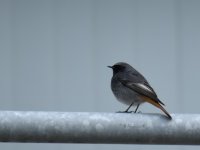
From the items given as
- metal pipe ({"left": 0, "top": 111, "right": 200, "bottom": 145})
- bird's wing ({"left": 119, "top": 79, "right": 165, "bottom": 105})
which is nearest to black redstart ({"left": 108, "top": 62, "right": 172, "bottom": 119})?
bird's wing ({"left": 119, "top": 79, "right": 165, "bottom": 105})

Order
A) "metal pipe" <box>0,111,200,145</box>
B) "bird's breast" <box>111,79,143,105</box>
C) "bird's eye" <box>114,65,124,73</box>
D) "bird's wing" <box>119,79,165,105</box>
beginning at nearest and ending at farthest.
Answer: "metal pipe" <box>0,111,200,145</box> < "bird's wing" <box>119,79,165,105</box> < "bird's breast" <box>111,79,143,105</box> < "bird's eye" <box>114,65,124,73</box>

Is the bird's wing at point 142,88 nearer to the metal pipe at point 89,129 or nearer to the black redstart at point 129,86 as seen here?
the black redstart at point 129,86

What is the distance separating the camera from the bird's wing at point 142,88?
3846mm

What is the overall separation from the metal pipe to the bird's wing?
1.79m

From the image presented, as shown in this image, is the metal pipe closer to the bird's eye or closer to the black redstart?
the black redstart

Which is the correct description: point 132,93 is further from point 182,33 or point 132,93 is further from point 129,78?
point 182,33

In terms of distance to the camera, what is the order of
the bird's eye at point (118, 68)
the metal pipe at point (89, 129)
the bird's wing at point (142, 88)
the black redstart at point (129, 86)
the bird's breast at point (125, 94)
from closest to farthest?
the metal pipe at point (89, 129) → the bird's wing at point (142, 88) → the black redstart at point (129, 86) → the bird's breast at point (125, 94) → the bird's eye at point (118, 68)

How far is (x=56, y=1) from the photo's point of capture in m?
5.88

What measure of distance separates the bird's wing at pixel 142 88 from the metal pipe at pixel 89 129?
179 centimetres

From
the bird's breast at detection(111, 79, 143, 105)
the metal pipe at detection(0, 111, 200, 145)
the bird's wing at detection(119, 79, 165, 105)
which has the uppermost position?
the metal pipe at detection(0, 111, 200, 145)

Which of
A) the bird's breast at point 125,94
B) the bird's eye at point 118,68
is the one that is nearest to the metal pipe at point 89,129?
the bird's breast at point 125,94

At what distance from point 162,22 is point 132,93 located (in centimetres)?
147

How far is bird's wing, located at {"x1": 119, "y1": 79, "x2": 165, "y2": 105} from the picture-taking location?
3846 millimetres
